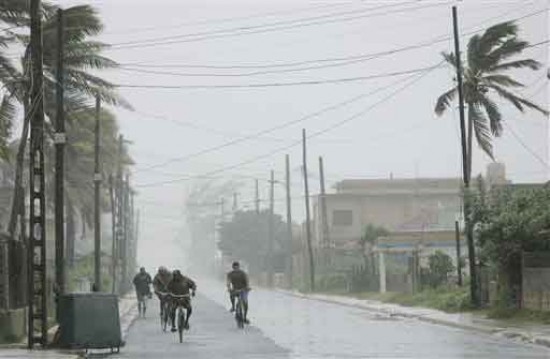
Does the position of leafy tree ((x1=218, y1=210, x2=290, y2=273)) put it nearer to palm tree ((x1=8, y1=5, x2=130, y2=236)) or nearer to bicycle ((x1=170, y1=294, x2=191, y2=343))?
palm tree ((x1=8, y1=5, x2=130, y2=236))

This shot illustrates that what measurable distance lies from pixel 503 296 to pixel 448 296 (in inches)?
301

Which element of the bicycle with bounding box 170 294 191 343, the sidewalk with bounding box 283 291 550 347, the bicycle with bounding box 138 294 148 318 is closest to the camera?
the sidewalk with bounding box 283 291 550 347

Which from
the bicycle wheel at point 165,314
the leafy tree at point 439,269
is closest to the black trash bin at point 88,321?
the bicycle wheel at point 165,314

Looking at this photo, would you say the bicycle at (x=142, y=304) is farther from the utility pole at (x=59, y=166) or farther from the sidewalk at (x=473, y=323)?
the utility pole at (x=59, y=166)

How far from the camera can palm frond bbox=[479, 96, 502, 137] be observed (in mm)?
40406

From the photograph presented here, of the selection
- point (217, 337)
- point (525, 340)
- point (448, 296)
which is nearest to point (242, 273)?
point (217, 337)

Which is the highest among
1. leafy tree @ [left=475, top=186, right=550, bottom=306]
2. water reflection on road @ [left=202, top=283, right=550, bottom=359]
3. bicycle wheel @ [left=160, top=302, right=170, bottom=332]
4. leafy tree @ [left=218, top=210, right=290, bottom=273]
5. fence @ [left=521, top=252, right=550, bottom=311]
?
leafy tree @ [left=218, top=210, right=290, bottom=273]

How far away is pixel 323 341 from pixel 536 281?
28.7 ft

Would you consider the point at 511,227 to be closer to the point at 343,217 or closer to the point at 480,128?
the point at 480,128

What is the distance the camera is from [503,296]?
32.8m

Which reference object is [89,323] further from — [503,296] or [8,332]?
[503,296]

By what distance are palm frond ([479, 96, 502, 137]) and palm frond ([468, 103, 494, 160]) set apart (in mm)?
373

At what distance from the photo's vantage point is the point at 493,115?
40438 millimetres

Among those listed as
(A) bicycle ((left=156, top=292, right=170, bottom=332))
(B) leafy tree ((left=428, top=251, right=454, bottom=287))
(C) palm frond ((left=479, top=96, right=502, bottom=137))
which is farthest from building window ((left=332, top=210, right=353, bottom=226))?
(A) bicycle ((left=156, top=292, right=170, bottom=332))
